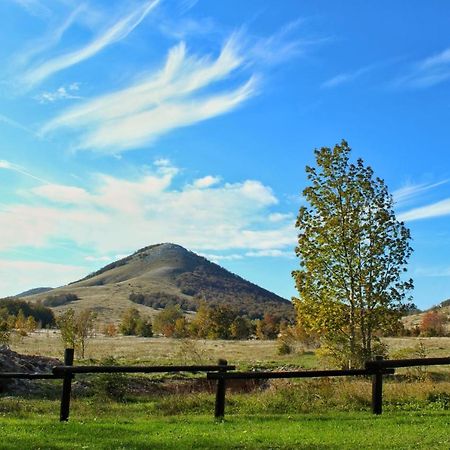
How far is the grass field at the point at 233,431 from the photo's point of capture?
10.0 metres

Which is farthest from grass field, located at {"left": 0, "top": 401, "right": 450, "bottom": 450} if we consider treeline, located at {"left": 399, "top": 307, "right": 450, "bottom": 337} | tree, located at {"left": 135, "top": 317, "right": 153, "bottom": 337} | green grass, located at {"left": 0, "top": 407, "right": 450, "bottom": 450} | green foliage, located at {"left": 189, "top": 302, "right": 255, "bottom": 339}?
tree, located at {"left": 135, "top": 317, "right": 153, "bottom": 337}

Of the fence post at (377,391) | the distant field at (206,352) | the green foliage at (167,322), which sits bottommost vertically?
the distant field at (206,352)

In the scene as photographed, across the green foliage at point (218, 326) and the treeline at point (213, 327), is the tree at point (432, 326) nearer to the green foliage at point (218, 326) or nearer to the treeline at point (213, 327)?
the treeline at point (213, 327)

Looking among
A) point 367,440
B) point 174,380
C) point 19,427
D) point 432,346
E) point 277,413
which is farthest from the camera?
point 432,346

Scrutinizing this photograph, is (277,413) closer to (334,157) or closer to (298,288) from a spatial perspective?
(298,288)

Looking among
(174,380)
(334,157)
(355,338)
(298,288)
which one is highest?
(334,157)

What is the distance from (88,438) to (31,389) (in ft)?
52.1

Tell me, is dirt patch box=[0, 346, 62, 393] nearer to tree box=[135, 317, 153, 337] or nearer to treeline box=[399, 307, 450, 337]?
treeline box=[399, 307, 450, 337]

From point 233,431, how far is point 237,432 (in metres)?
0.17

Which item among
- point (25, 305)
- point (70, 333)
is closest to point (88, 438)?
point (70, 333)

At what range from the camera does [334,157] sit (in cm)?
2403

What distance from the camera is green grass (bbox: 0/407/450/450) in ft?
32.9

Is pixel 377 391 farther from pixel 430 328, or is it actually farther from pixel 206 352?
pixel 430 328

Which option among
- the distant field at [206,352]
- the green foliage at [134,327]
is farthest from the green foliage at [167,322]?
the distant field at [206,352]
